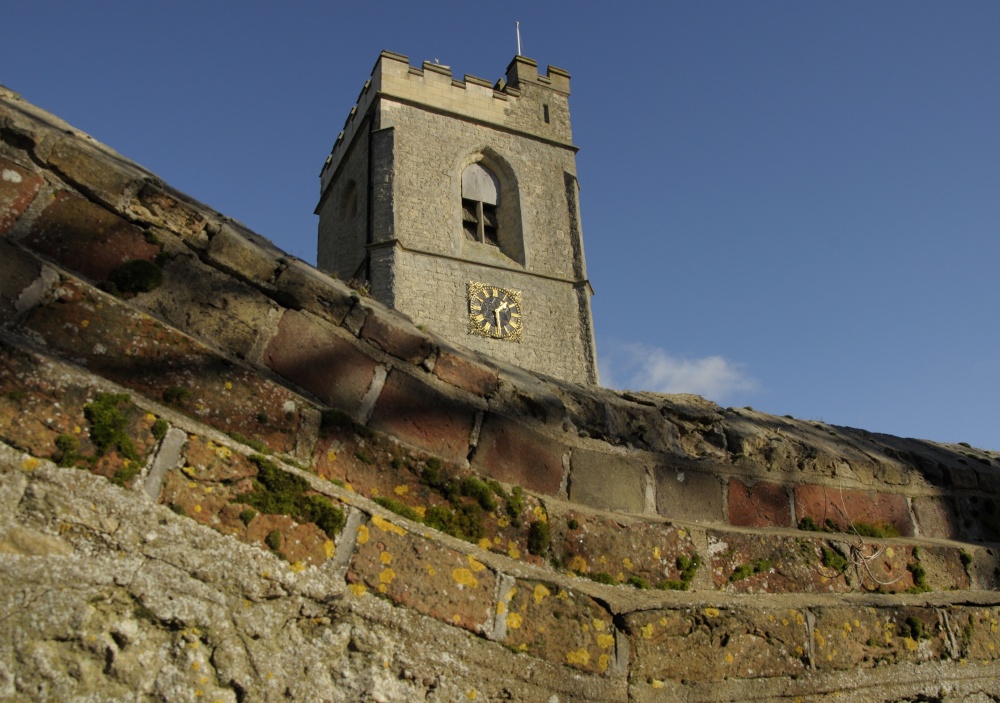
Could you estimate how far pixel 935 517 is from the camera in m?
3.23

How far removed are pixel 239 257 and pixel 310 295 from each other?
0.68 ft

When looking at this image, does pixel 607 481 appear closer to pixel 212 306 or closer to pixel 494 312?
pixel 212 306

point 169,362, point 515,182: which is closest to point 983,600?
point 169,362

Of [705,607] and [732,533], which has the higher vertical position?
[732,533]

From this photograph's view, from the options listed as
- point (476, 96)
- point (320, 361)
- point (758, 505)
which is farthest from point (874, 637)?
point (476, 96)

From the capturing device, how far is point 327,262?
24.4 metres

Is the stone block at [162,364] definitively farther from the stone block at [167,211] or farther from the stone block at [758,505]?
the stone block at [758,505]

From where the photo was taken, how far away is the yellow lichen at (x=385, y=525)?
78.6 inches

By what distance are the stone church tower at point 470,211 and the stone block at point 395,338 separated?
647 inches

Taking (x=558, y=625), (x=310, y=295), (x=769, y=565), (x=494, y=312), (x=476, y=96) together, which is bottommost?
(x=558, y=625)

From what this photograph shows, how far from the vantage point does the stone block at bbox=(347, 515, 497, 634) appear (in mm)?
1927

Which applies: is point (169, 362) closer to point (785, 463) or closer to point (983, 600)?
point (785, 463)

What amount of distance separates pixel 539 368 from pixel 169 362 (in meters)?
18.2

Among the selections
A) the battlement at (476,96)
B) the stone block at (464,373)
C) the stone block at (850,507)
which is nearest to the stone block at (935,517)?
the stone block at (850,507)
